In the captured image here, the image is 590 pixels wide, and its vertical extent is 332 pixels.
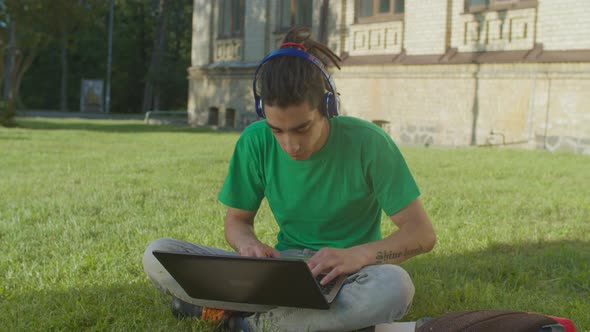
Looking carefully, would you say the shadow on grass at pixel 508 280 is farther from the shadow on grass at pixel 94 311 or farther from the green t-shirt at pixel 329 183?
the shadow on grass at pixel 94 311

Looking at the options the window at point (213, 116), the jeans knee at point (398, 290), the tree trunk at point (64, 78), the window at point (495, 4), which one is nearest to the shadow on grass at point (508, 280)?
the jeans knee at point (398, 290)

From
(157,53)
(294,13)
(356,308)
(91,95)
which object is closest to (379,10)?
(294,13)

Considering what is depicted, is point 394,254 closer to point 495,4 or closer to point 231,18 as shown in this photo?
point 495,4

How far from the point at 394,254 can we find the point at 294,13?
1995cm

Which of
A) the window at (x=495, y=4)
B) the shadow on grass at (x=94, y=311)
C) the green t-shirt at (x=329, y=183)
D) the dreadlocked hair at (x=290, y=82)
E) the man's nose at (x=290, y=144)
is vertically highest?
the window at (x=495, y=4)

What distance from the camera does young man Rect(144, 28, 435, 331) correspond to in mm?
3096

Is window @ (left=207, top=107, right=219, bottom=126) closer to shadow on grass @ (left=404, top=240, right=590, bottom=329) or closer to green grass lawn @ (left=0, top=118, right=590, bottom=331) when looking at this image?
green grass lawn @ (left=0, top=118, right=590, bottom=331)

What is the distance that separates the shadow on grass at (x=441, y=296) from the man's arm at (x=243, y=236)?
0.43 metres

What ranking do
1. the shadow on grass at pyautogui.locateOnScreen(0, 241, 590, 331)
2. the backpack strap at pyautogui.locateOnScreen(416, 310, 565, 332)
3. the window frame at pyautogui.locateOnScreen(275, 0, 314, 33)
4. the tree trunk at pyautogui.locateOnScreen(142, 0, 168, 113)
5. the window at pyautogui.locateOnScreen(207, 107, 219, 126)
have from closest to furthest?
the backpack strap at pyautogui.locateOnScreen(416, 310, 565, 332)
the shadow on grass at pyautogui.locateOnScreen(0, 241, 590, 331)
the window frame at pyautogui.locateOnScreen(275, 0, 314, 33)
the window at pyautogui.locateOnScreen(207, 107, 219, 126)
the tree trunk at pyautogui.locateOnScreen(142, 0, 168, 113)

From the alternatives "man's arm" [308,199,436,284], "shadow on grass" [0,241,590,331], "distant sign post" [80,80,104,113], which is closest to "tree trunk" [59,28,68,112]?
"distant sign post" [80,80,104,113]

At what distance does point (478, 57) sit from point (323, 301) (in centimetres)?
1378

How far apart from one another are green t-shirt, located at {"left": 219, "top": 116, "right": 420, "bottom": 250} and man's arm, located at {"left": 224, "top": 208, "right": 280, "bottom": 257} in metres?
0.05

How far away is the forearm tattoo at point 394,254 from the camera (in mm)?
3291

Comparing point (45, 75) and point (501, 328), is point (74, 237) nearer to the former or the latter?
point (501, 328)
